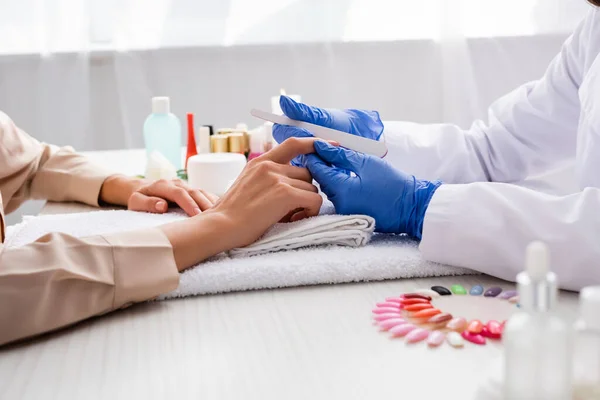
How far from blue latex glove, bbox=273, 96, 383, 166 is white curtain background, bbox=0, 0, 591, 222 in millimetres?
1372

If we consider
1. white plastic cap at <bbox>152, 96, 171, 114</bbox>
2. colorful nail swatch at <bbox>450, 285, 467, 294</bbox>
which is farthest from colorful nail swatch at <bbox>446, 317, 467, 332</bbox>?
white plastic cap at <bbox>152, 96, 171, 114</bbox>

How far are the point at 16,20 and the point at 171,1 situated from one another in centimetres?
51

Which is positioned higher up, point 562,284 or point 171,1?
point 171,1

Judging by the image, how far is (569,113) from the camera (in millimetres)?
1459

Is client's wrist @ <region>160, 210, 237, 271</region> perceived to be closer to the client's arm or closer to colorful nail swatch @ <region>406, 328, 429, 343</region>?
the client's arm

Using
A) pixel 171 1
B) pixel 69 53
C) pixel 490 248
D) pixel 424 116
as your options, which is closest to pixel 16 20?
pixel 69 53

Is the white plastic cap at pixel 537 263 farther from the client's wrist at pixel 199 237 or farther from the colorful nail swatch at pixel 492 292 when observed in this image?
the client's wrist at pixel 199 237

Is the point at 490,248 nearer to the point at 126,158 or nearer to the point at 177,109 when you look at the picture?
the point at 126,158

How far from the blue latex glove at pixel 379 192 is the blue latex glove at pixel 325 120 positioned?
3.8 inches

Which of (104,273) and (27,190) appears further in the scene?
(27,190)

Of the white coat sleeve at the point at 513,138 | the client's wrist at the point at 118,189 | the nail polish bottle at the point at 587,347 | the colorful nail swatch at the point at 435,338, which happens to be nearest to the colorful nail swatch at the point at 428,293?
the colorful nail swatch at the point at 435,338

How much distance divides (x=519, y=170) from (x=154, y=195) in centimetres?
74

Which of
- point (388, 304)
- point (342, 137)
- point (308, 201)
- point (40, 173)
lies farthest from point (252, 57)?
point (388, 304)

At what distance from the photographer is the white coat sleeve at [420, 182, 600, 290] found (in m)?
0.92
